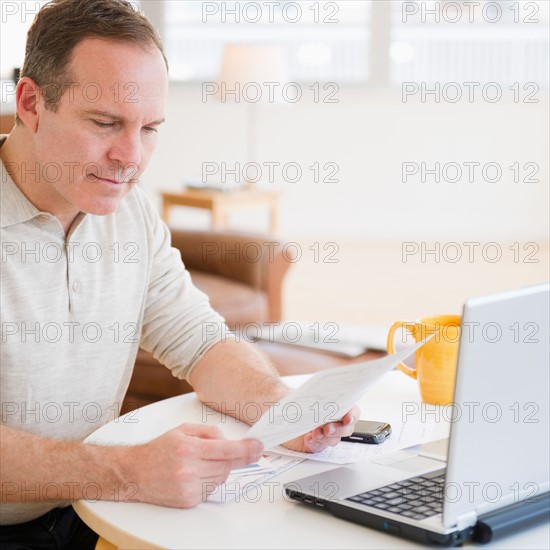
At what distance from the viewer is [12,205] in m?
1.42

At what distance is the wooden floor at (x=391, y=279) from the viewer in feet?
15.3

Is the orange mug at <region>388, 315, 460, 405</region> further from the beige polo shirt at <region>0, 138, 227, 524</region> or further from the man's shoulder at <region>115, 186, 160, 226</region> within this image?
the man's shoulder at <region>115, 186, 160, 226</region>

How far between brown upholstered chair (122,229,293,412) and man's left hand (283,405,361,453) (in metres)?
1.85

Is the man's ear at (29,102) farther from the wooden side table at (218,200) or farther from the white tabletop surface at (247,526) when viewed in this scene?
the wooden side table at (218,200)

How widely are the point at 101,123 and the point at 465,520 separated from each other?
0.74 m

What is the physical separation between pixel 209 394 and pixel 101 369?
0.59ft

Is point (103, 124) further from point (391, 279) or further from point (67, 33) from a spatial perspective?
point (391, 279)

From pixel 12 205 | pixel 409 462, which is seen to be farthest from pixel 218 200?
pixel 409 462

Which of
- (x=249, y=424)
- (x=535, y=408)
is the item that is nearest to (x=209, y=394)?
(x=249, y=424)

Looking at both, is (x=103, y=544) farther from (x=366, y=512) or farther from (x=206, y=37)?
(x=206, y=37)

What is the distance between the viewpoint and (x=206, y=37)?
6.15m

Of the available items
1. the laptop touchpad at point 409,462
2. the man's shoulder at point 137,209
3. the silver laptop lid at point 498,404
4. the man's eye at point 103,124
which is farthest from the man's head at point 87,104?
the silver laptop lid at point 498,404

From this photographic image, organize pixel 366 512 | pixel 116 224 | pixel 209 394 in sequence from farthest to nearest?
pixel 116 224 → pixel 209 394 → pixel 366 512

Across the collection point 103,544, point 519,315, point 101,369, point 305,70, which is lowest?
point 103,544
